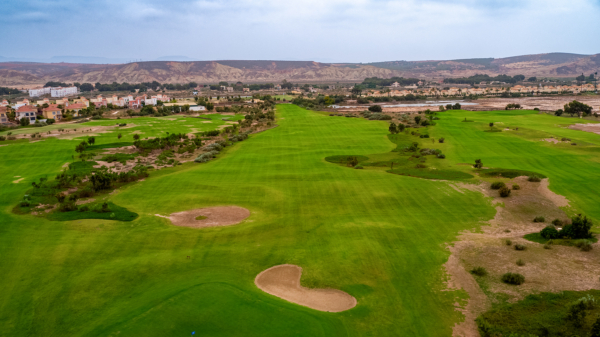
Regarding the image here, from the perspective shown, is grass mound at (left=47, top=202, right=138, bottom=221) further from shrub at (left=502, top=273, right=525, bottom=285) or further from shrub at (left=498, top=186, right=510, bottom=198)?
shrub at (left=498, top=186, right=510, bottom=198)

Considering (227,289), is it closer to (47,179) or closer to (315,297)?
(315,297)

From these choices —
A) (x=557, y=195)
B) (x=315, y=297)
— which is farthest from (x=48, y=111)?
(x=557, y=195)

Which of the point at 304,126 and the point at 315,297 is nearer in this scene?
the point at 315,297

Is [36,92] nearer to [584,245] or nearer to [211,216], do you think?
[211,216]

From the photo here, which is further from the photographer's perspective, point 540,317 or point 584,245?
point 584,245

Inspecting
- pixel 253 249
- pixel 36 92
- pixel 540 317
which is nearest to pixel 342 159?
pixel 253 249

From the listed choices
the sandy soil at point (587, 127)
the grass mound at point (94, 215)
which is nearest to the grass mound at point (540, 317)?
the grass mound at point (94, 215)

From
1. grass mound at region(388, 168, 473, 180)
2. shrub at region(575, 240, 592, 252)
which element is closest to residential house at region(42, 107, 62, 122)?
grass mound at region(388, 168, 473, 180)
